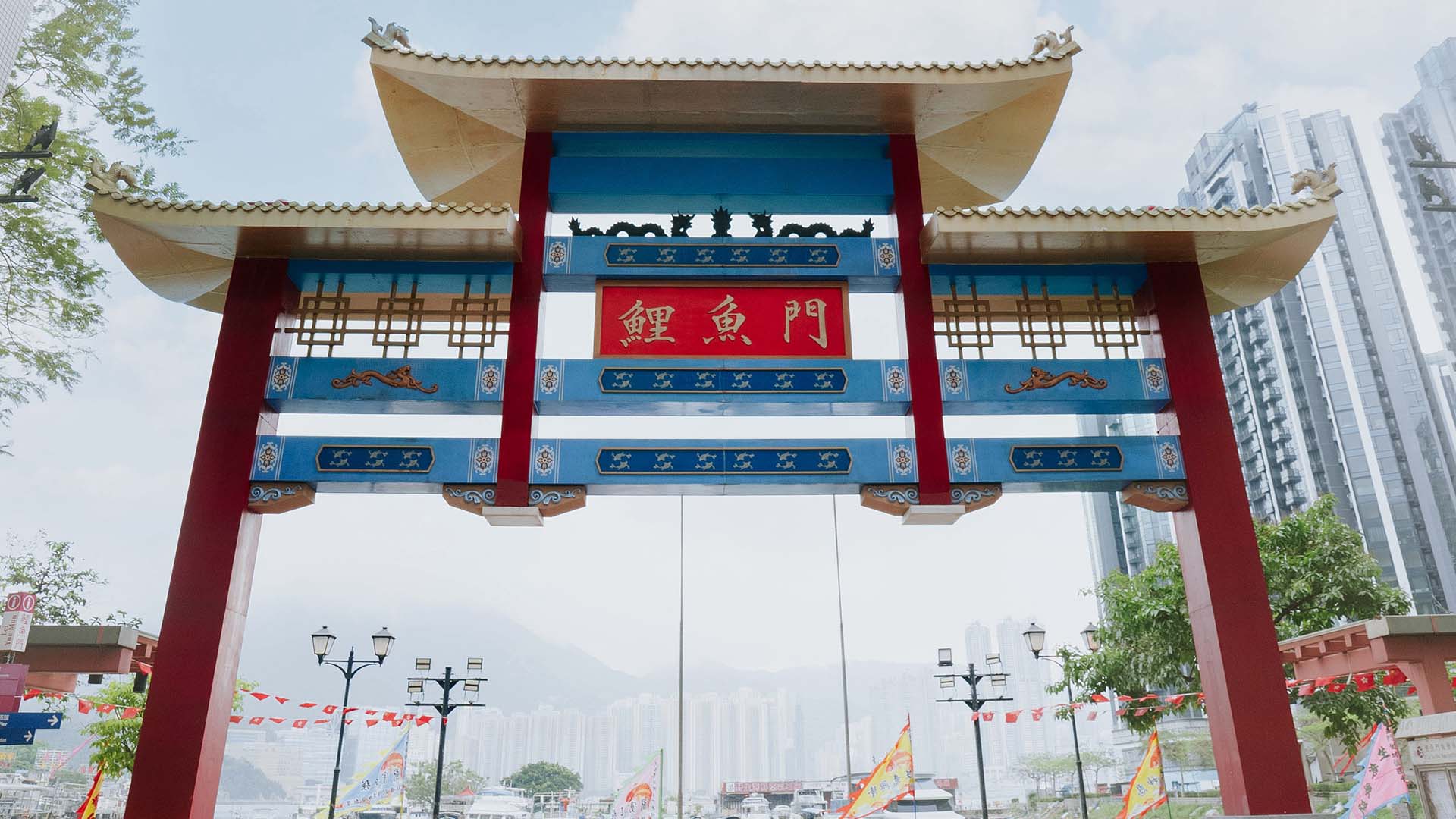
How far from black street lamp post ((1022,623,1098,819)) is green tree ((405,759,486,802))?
66.1ft

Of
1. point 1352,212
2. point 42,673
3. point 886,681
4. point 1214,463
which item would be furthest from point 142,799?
point 1352,212

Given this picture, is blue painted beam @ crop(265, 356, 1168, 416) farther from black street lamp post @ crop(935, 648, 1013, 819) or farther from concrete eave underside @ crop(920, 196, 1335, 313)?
black street lamp post @ crop(935, 648, 1013, 819)

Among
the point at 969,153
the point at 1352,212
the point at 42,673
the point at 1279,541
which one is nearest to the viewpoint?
the point at 969,153

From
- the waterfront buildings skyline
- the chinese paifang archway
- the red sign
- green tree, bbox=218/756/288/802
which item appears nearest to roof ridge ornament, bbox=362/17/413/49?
the chinese paifang archway

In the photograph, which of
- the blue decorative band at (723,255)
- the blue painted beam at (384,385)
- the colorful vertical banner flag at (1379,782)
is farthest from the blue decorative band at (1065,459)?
the blue painted beam at (384,385)

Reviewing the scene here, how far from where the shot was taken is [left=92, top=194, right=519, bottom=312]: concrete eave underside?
6.18 metres

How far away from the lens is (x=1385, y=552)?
39.2 m

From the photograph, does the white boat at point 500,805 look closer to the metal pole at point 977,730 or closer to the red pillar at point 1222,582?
the metal pole at point 977,730

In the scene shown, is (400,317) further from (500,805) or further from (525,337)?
(500,805)

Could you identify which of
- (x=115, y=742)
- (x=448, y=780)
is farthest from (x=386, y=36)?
(x=448, y=780)

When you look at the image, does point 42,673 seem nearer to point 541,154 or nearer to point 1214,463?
point 541,154

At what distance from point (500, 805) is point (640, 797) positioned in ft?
50.2

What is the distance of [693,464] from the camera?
6.12m

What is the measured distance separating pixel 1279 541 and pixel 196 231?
15.0 meters
